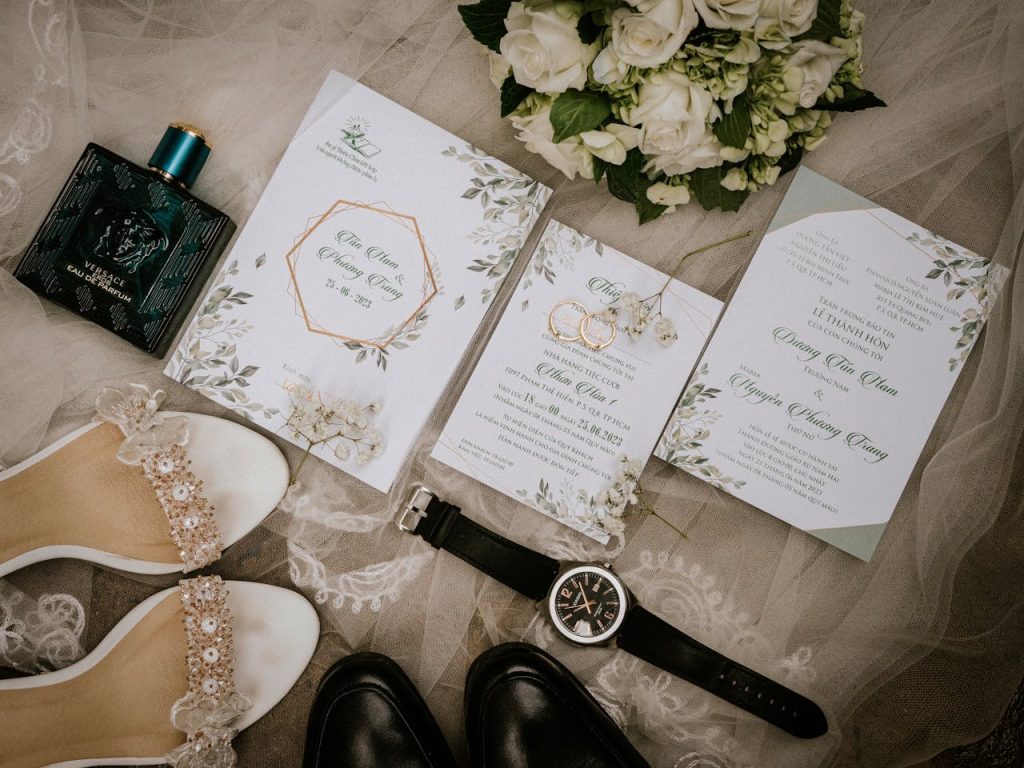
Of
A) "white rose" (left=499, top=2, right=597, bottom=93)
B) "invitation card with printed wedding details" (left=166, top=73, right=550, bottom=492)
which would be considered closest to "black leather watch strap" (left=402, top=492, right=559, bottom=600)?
"invitation card with printed wedding details" (left=166, top=73, right=550, bottom=492)

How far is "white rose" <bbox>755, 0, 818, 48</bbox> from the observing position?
60 centimetres

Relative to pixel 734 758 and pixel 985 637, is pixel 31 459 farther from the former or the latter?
pixel 985 637

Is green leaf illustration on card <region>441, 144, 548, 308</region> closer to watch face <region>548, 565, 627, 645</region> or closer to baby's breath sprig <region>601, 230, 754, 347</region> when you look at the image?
baby's breath sprig <region>601, 230, 754, 347</region>

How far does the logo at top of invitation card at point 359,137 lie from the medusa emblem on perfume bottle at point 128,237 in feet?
0.95

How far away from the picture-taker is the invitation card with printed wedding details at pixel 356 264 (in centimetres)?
86

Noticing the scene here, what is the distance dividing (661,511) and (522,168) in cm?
55

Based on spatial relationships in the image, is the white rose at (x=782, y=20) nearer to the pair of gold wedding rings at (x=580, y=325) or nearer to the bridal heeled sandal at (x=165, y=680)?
the pair of gold wedding rings at (x=580, y=325)

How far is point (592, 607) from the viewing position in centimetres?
84

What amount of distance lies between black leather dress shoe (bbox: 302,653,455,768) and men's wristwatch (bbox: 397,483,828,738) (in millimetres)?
204

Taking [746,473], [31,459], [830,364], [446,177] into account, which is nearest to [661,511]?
[746,473]

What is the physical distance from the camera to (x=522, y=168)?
0.87 metres

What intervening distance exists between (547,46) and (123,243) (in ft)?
2.04

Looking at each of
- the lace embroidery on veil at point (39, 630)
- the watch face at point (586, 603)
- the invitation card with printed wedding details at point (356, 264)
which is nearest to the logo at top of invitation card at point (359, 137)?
the invitation card with printed wedding details at point (356, 264)

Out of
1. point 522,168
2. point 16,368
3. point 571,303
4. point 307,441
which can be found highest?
point 522,168
